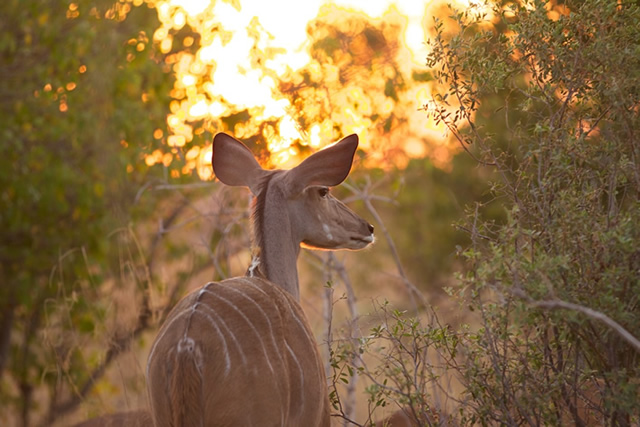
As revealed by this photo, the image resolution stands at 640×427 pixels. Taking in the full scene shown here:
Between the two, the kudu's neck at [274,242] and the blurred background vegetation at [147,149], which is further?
the blurred background vegetation at [147,149]

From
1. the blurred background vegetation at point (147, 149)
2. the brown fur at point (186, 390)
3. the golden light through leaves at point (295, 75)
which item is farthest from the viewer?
the golden light through leaves at point (295, 75)

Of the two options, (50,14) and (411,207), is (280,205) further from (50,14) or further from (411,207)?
(411,207)

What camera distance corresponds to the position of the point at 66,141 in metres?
8.28

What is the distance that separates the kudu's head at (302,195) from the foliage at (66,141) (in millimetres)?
2878

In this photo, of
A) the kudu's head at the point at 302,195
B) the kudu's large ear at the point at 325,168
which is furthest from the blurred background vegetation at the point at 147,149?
the kudu's large ear at the point at 325,168

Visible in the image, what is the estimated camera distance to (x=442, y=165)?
12.9m

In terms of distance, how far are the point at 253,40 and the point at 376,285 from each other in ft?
24.3

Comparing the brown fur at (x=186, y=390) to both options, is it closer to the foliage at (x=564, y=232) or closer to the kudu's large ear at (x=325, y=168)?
the foliage at (x=564, y=232)

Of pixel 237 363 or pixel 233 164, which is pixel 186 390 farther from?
pixel 233 164

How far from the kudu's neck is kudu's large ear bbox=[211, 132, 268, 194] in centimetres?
25

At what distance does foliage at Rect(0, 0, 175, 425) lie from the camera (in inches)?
309

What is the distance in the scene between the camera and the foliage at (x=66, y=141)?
7840mm

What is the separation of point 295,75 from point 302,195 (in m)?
2.58

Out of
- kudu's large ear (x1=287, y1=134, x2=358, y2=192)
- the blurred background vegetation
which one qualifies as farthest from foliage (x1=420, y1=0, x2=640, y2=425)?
the blurred background vegetation
